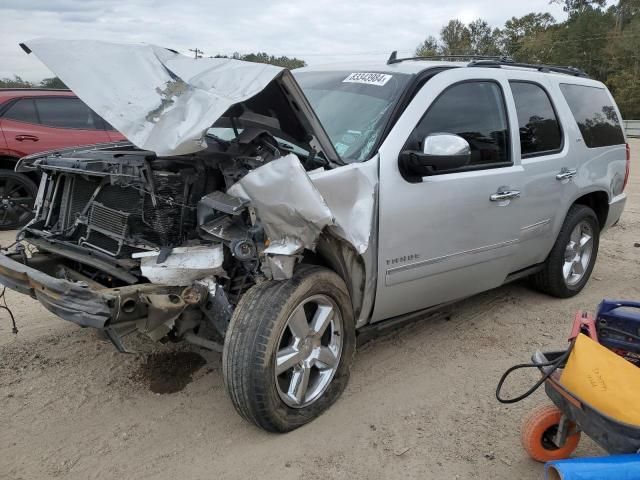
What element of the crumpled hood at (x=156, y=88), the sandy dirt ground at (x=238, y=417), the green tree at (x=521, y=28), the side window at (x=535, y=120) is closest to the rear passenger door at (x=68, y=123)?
the sandy dirt ground at (x=238, y=417)

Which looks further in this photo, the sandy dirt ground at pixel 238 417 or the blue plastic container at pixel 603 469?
the sandy dirt ground at pixel 238 417

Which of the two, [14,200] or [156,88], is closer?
[156,88]

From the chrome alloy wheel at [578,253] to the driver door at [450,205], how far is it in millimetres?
1070

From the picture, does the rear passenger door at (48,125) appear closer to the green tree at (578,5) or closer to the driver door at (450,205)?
the driver door at (450,205)

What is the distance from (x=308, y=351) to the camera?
2.93m

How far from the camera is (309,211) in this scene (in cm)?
259

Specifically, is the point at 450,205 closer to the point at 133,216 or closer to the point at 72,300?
the point at 133,216

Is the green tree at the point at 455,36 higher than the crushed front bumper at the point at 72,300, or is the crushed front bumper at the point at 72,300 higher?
the green tree at the point at 455,36

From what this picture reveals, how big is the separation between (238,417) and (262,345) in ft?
2.32

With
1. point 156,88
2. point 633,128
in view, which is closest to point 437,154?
point 156,88

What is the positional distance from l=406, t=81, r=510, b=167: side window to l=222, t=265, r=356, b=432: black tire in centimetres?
117

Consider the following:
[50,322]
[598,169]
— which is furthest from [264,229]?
[598,169]

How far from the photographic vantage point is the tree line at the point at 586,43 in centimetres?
4841

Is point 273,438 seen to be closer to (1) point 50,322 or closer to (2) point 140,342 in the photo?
(2) point 140,342
